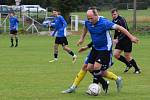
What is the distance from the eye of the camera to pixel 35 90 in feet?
42.2

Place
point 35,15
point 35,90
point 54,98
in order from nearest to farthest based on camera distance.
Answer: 1. point 54,98
2. point 35,90
3. point 35,15

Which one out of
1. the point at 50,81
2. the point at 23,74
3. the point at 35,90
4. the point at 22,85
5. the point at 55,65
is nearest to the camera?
the point at 35,90

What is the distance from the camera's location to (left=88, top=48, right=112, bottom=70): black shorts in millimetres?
Answer: 11984

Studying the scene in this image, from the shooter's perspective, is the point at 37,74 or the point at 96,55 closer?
the point at 96,55

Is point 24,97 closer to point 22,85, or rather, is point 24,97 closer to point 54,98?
point 54,98

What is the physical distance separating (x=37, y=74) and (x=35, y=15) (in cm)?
4413

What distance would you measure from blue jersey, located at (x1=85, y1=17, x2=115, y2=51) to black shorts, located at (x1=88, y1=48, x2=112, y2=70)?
98mm

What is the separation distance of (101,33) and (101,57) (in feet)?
1.76

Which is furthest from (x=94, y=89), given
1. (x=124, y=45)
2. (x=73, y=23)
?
(x=73, y=23)

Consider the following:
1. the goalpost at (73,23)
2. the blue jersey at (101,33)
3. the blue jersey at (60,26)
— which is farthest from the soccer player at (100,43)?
the goalpost at (73,23)

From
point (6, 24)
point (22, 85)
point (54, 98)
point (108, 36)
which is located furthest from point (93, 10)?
point (6, 24)

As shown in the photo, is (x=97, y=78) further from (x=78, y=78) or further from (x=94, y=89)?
(x=78, y=78)

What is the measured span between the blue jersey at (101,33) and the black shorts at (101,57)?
10 centimetres

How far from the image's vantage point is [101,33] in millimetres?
12039
